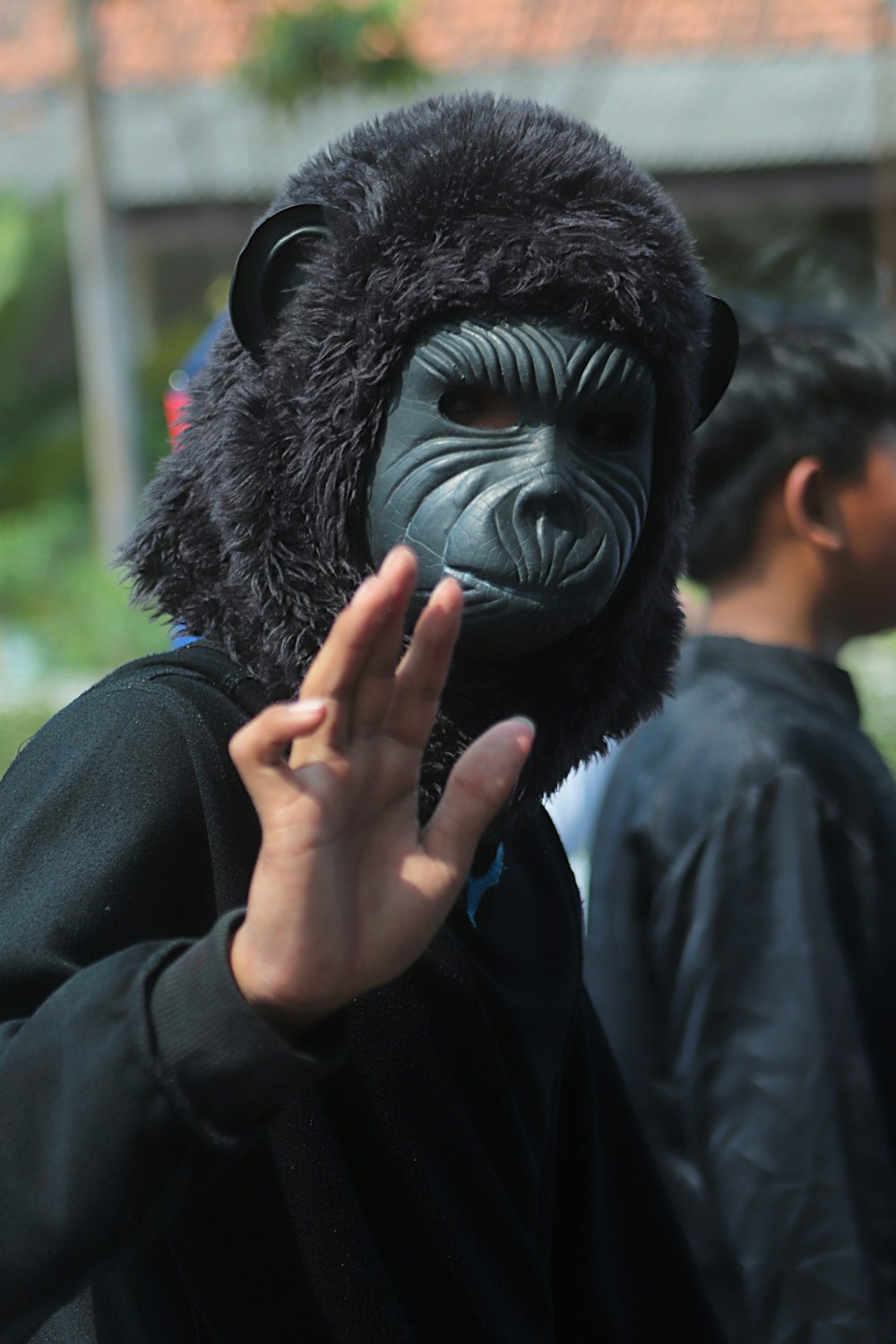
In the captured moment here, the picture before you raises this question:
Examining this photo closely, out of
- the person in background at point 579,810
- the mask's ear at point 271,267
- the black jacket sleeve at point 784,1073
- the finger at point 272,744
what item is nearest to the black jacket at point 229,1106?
the finger at point 272,744

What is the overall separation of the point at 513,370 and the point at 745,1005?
1210 millimetres

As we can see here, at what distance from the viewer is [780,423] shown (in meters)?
2.80

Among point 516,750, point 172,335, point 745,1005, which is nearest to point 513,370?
point 516,750

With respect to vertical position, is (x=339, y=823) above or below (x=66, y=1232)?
above

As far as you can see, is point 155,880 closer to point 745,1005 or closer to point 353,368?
point 353,368

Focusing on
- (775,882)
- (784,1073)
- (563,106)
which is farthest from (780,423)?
(563,106)

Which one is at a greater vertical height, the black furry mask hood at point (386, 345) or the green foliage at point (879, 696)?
the black furry mask hood at point (386, 345)

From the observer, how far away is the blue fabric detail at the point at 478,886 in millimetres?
1614

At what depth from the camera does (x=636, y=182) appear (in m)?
1.58

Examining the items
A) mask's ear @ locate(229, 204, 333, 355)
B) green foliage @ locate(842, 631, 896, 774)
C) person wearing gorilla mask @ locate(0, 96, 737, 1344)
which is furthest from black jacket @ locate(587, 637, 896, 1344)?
green foliage @ locate(842, 631, 896, 774)

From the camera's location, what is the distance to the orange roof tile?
16.1m

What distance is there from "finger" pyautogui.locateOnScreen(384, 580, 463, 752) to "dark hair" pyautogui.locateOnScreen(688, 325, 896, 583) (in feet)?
5.58

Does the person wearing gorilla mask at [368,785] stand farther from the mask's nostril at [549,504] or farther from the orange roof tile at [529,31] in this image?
the orange roof tile at [529,31]

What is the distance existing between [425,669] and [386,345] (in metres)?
0.45
